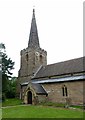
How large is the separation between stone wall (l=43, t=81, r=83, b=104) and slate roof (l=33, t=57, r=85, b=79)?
3.37 meters

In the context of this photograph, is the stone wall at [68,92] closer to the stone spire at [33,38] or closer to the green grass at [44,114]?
the green grass at [44,114]

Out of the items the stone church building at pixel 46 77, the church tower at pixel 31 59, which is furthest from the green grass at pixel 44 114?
the church tower at pixel 31 59

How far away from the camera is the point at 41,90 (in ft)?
112

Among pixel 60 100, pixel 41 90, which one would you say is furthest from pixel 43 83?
pixel 60 100

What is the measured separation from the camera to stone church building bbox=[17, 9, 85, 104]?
1205 inches

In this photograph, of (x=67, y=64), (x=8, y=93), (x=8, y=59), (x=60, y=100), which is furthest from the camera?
(x=8, y=93)

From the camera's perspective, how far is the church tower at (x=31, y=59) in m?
43.5

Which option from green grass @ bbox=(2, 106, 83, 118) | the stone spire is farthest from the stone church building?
green grass @ bbox=(2, 106, 83, 118)

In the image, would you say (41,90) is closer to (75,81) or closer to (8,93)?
(75,81)

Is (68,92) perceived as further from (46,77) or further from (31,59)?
(31,59)

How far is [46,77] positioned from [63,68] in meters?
4.08

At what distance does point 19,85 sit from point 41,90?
1200 cm

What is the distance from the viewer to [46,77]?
38.5 meters

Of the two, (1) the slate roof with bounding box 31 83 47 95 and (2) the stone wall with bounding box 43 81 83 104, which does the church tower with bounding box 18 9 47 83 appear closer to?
(1) the slate roof with bounding box 31 83 47 95
